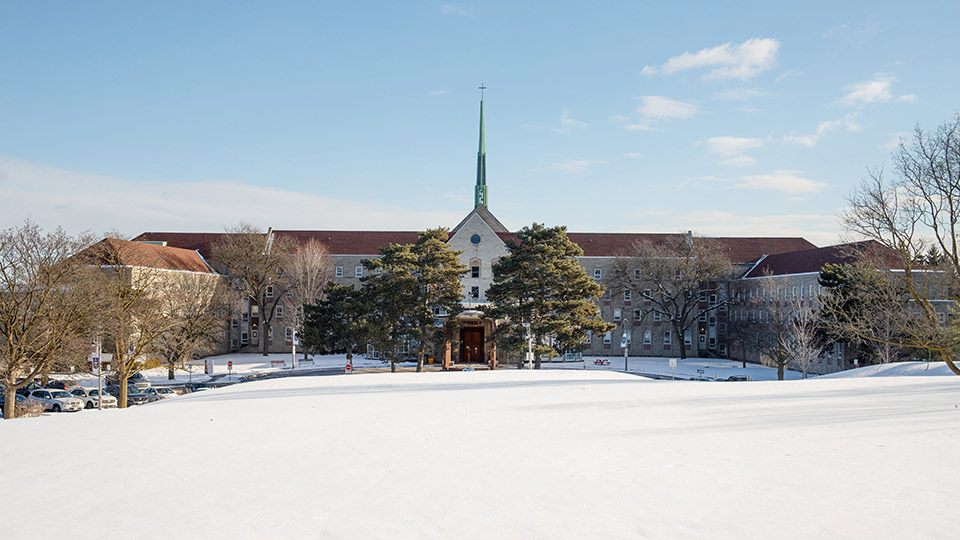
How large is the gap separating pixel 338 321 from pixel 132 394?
1621 centimetres

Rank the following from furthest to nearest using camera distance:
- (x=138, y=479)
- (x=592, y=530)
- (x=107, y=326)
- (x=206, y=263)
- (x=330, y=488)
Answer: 1. (x=206, y=263)
2. (x=107, y=326)
3. (x=138, y=479)
4. (x=330, y=488)
5. (x=592, y=530)

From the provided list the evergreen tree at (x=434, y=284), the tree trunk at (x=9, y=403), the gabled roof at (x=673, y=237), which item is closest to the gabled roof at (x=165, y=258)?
the evergreen tree at (x=434, y=284)

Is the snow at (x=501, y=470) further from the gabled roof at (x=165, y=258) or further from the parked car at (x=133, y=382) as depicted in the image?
the gabled roof at (x=165, y=258)

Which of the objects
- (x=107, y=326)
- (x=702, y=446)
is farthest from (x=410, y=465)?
(x=107, y=326)

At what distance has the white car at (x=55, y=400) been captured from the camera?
114ft

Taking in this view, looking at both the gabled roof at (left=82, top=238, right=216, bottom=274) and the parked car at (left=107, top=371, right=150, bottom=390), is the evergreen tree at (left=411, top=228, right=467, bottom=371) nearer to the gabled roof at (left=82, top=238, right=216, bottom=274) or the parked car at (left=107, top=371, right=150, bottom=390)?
the parked car at (left=107, top=371, right=150, bottom=390)

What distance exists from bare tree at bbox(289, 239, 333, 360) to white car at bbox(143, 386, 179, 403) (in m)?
20.3

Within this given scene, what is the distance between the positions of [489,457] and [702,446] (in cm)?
376

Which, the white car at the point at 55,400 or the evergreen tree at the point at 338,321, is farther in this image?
the evergreen tree at the point at 338,321

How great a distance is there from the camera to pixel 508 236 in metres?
75.4

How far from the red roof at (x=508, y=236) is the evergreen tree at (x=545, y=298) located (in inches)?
1130

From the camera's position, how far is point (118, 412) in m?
18.2

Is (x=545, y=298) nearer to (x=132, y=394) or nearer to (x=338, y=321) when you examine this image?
(x=338, y=321)

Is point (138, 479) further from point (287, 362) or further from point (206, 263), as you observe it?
point (206, 263)
